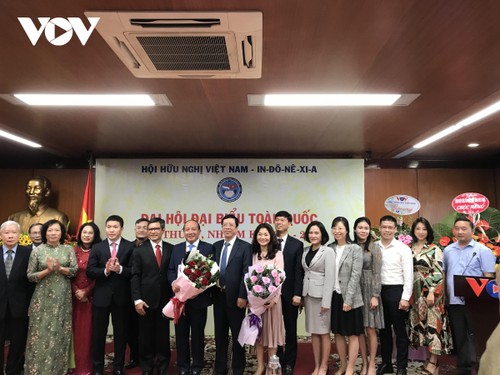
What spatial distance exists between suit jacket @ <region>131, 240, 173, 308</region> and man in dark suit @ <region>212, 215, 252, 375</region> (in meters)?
0.51

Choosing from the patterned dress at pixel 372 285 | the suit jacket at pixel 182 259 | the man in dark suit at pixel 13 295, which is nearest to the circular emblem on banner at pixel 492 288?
the patterned dress at pixel 372 285

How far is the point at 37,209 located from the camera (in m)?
5.92

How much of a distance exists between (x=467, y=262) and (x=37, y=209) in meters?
5.67

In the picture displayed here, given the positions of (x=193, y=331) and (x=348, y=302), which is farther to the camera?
(x=193, y=331)

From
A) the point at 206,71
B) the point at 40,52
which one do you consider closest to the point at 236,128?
the point at 206,71

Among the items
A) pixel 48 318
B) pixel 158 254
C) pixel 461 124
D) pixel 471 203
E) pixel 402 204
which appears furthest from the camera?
pixel 402 204

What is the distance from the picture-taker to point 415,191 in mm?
6461

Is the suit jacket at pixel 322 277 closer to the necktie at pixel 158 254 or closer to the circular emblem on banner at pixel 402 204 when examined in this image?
the necktie at pixel 158 254

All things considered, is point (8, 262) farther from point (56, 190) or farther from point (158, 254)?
point (56, 190)

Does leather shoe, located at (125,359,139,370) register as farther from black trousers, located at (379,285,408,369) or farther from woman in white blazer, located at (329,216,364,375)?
black trousers, located at (379,285,408,369)

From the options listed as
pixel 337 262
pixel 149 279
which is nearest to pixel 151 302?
pixel 149 279

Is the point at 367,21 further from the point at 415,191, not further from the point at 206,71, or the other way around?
the point at 415,191

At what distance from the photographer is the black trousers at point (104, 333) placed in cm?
378

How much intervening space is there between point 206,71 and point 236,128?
1.99 m
